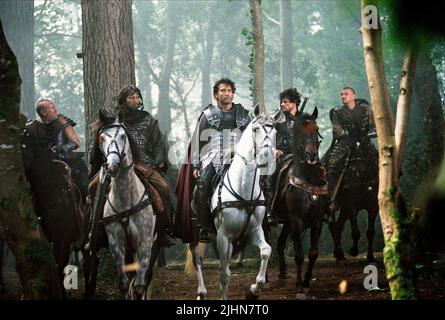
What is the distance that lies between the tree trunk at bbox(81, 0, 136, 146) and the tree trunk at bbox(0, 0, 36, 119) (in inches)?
354

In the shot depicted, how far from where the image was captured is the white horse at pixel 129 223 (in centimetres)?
910

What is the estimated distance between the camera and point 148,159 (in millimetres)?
10445

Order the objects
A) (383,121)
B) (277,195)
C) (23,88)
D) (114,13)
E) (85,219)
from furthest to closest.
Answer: (23,88)
(114,13)
(277,195)
(85,219)
(383,121)

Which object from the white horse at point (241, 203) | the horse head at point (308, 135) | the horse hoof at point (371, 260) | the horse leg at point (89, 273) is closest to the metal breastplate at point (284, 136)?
the horse head at point (308, 135)

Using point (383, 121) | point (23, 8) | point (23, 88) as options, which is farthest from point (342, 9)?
point (23, 8)

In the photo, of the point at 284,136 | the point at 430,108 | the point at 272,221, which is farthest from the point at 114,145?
the point at 430,108

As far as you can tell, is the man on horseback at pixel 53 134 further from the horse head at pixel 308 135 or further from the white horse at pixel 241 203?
the horse head at pixel 308 135

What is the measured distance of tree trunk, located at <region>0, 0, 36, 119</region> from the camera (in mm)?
22203

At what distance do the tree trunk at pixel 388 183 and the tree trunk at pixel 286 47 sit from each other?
86.3 feet

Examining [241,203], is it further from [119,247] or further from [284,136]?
[284,136]

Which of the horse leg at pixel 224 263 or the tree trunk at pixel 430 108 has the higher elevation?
the tree trunk at pixel 430 108

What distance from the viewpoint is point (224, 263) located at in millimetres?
9656

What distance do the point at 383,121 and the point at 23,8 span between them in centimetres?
1870

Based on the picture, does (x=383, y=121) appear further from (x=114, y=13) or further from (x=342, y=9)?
(x=114, y=13)
